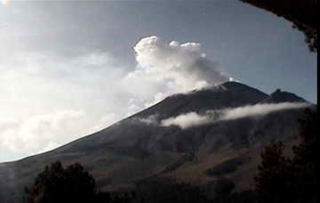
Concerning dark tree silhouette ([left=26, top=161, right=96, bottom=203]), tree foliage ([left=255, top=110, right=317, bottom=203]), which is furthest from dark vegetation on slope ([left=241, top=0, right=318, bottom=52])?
dark tree silhouette ([left=26, top=161, right=96, bottom=203])

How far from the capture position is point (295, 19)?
4.05 m

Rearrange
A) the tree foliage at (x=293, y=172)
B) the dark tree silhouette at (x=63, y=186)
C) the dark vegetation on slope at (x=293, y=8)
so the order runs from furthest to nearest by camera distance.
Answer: the dark tree silhouette at (x=63, y=186), the tree foliage at (x=293, y=172), the dark vegetation on slope at (x=293, y=8)

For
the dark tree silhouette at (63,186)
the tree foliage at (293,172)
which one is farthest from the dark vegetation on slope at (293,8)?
the dark tree silhouette at (63,186)

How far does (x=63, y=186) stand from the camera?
1053 inches

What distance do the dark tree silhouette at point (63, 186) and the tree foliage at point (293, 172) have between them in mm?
11671

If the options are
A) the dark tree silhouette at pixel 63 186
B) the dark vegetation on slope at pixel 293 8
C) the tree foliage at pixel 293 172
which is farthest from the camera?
the dark tree silhouette at pixel 63 186

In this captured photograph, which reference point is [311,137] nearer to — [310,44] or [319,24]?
[310,44]

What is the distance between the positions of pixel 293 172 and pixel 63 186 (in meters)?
14.2

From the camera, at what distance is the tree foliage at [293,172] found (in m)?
26.0

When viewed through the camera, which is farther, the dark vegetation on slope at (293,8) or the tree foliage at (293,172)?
the tree foliage at (293,172)

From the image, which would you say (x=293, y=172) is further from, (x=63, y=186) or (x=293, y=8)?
(x=293, y=8)

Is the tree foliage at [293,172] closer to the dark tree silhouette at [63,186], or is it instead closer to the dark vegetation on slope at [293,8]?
the dark tree silhouette at [63,186]

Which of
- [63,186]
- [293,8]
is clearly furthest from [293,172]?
[293,8]

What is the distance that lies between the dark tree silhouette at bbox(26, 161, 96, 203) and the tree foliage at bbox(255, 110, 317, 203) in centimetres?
1167
